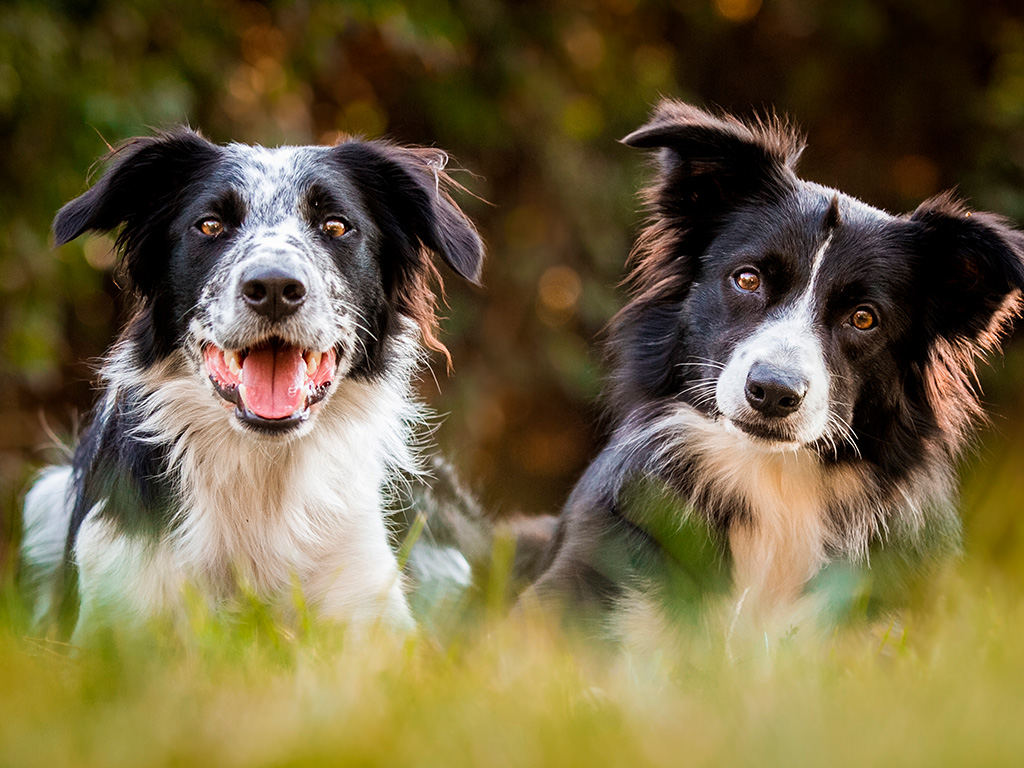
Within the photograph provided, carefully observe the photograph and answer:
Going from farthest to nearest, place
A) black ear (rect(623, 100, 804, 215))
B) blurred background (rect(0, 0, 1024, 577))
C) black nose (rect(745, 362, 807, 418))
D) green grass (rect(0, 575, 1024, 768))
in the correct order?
1. blurred background (rect(0, 0, 1024, 577))
2. black ear (rect(623, 100, 804, 215))
3. black nose (rect(745, 362, 807, 418))
4. green grass (rect(0, 575, 1024, 768))

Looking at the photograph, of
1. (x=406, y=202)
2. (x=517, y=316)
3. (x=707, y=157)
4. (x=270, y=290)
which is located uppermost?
(x=707, y=157)

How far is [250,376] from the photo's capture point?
320 cm

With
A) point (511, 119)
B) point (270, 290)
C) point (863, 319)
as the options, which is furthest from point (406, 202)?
point (511, 119)

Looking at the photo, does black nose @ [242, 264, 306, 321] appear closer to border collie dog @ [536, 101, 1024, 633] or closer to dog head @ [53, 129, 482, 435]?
dog head @ [53, 129, 482, 435]

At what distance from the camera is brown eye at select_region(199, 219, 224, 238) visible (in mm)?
3324

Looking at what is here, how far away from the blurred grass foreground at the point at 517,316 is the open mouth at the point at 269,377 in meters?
0.71

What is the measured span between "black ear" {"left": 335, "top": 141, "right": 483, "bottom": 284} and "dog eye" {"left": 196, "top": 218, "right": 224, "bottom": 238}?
1.65 feet

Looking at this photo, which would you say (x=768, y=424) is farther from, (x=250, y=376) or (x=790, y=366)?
(x=250, y=376)

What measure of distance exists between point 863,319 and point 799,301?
0.70ft

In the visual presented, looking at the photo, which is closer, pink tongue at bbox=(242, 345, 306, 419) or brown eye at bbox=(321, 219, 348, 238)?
pink tongue at bbox=(242, 345, 306, 419)

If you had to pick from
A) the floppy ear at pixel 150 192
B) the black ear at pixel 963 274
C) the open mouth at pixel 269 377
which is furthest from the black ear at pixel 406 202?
the black ear at pixel 963 274

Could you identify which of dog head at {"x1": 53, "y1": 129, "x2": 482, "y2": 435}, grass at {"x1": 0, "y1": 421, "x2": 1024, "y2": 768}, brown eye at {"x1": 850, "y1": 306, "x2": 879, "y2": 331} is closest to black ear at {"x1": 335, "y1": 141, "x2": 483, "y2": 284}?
dog head at {"x1": 53, "y1": 129, "x2": 482, "y2": 435}

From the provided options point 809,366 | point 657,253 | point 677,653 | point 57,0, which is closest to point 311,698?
point 677,653

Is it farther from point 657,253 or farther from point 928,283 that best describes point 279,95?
point 928,283
